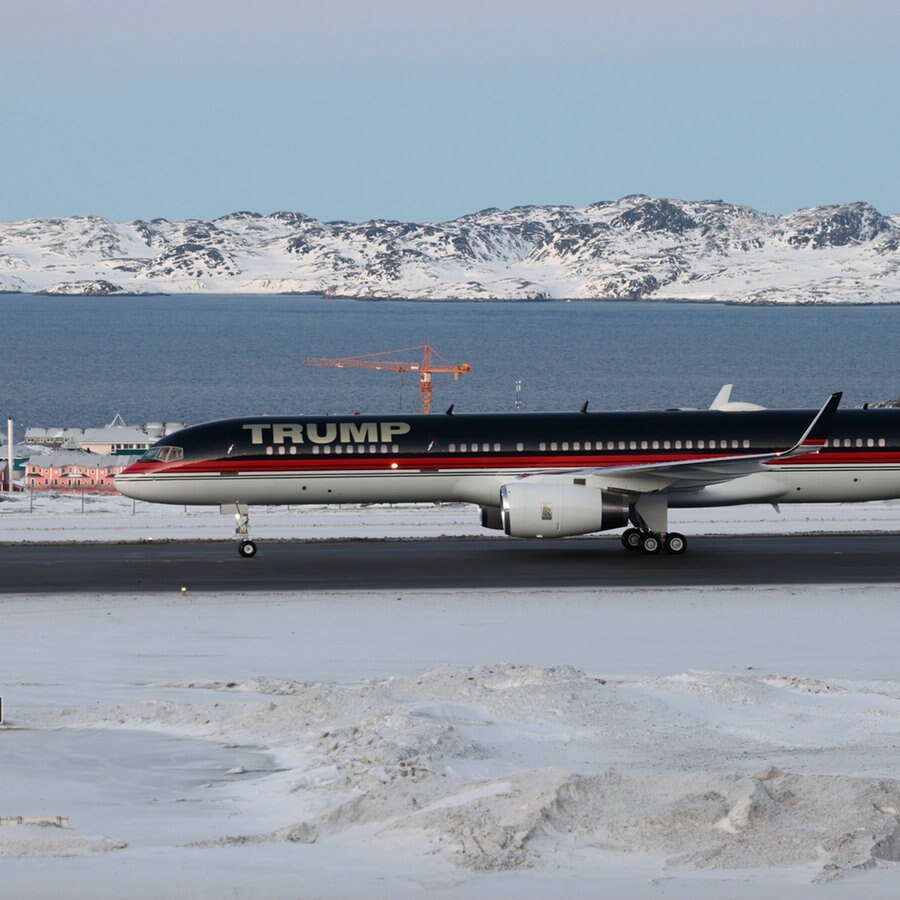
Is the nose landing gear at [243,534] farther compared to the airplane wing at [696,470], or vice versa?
the nose landing gear at [243,534]

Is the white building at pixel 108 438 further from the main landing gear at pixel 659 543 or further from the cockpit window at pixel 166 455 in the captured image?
the main landing gear at pixel 659 543

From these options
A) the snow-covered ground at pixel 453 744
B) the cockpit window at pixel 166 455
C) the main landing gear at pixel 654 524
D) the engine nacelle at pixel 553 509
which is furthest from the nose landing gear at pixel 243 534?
the main landing gear at pixel 654 524

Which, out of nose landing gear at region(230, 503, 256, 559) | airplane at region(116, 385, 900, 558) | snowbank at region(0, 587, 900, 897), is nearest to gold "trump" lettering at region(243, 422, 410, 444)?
airplane at region(116, 385, 900, 558)

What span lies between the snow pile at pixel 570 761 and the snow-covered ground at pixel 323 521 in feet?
76.8

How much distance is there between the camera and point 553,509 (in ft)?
128

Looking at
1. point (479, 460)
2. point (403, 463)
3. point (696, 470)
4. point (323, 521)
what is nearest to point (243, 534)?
point (403, 463)

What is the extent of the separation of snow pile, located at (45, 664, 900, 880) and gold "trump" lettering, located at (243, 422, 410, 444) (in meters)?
18.0

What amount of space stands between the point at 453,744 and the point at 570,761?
1454 mm

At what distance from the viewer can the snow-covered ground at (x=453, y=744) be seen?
48.1ft

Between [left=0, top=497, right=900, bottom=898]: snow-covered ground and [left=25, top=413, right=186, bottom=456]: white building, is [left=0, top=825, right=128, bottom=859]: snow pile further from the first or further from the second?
[left=25, top=413, right=186, bottom=456]: white building

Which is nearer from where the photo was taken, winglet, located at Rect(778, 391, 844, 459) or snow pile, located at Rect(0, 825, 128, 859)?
snow pile, located at Rect(0, 825, 128, 859)

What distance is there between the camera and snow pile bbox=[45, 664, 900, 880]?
49.6ft

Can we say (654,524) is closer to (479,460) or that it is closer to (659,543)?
(659,543)

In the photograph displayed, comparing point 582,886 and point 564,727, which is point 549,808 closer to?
point 582,886
